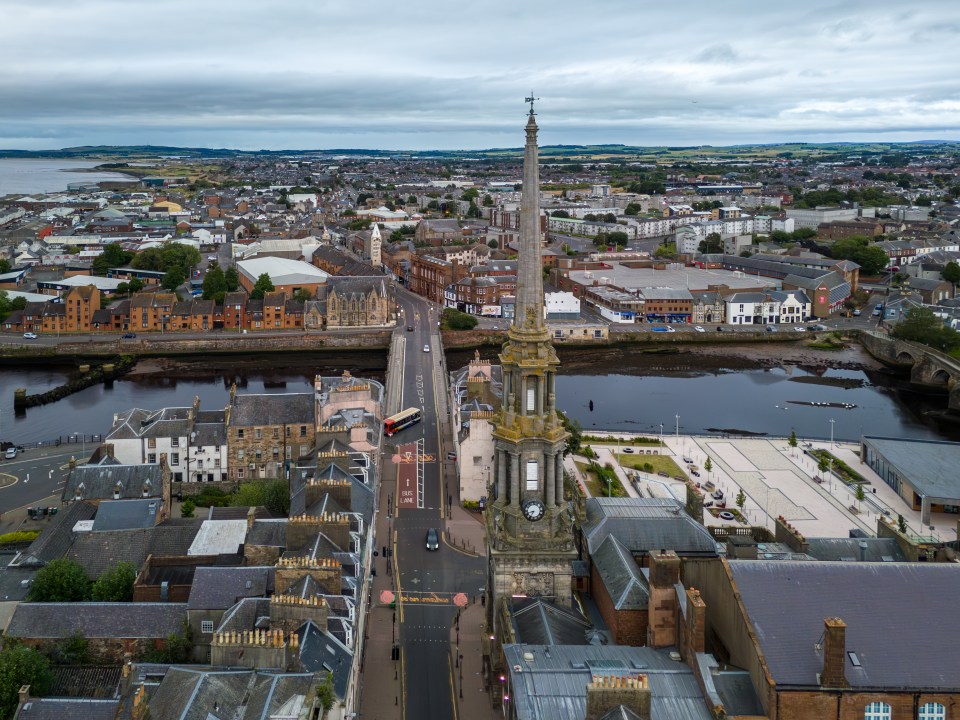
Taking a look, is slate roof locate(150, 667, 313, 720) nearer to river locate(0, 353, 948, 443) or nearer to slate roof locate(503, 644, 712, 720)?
slate roof locate(503, 644, 712, 720)

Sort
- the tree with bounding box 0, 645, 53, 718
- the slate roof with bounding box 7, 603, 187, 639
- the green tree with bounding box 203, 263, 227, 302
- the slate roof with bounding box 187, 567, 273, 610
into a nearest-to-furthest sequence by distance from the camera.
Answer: the tree with bounding box 0, 645, 53, 718 → the slate roof with bounding box 7, 603, 187, 639 → the slate roof with bounding box 187, 567, 273, 610 → the green tree with bounding box 203, 263, 227, 302

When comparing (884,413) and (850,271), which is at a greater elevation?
(850,271)

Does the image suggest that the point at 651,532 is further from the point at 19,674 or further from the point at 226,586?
the point at 19,674

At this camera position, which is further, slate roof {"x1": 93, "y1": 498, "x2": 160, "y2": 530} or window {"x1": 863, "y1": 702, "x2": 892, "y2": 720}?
slate roof {"x1": 93, "y1": 498, "x2": 160, "y2": 530}

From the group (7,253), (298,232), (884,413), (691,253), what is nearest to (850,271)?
(691,253)

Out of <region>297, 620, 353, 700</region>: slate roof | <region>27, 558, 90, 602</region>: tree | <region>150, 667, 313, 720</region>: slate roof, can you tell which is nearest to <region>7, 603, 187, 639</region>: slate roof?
<region>27, 558, 90, 602</region>: tree

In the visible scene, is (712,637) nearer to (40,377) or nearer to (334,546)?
(334,546)
